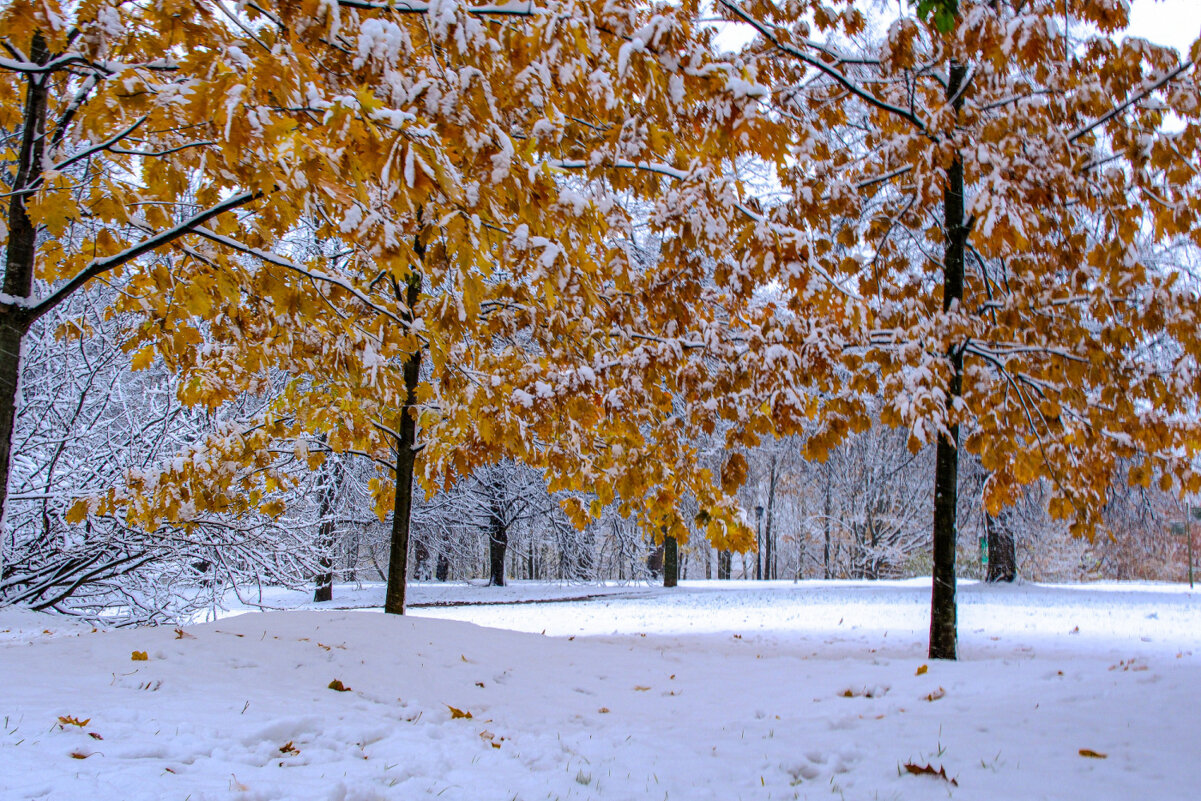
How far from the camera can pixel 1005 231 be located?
438 cm

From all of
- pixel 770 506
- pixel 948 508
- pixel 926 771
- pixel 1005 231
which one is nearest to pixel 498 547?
pixel 770 506

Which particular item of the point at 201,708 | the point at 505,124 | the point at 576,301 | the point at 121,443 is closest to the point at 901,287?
the point at 576,301

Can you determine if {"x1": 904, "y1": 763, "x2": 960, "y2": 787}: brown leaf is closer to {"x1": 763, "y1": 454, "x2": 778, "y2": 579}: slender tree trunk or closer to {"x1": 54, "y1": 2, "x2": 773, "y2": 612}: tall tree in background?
{"x1": 54, "y1": 2, "x2": 773, "y2": 612}: tall tree in background

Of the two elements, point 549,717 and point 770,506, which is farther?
point 770,506

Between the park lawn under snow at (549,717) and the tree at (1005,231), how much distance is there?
69.4 inches

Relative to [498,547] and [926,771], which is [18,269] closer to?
[926,771]

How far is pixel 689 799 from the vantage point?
9.22 feet

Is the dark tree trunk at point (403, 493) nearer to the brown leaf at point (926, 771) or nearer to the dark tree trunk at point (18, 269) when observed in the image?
the dark tree trunk at point (18, 269)

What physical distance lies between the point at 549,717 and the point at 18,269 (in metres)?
4.08

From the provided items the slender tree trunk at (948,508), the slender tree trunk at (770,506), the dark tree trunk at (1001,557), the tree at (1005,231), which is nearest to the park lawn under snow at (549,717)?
the slender tree trunk at (948,508)

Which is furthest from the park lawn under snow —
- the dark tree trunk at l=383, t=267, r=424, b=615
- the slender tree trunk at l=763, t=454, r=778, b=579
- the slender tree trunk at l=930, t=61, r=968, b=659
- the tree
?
the slender tree trunk at l=763, t=454, r=778, b=579

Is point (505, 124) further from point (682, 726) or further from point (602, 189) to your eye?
point (682, 726)

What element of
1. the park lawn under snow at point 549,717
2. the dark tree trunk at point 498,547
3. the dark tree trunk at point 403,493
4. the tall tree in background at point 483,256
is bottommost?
the dark tree trunk at point 498,547

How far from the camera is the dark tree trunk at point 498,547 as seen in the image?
18.8 metres
